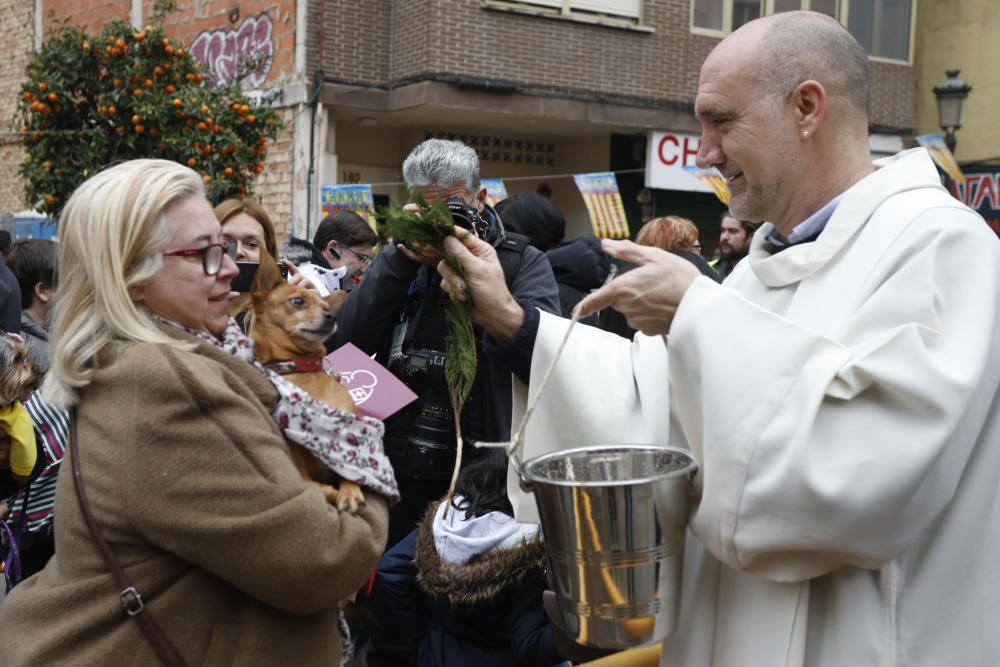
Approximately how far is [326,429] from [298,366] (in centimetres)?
38

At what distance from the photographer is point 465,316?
2576 millimetres

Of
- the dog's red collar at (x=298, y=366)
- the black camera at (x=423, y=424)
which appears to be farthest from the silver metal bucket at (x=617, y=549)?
the black camera at (x=423, y=424)

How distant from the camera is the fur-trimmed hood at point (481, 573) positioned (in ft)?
11.9

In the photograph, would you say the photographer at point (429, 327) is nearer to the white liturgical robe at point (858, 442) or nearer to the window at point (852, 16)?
the white liturgical robe at point (858, 442)

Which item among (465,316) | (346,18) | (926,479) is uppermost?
(346,18)

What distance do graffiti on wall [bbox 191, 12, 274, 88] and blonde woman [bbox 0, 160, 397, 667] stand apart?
13388mm

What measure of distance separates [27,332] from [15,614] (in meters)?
3.92

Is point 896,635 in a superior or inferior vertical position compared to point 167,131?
inferior

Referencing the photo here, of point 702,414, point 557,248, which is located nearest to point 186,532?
point 702,414

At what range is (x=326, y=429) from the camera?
225 cm

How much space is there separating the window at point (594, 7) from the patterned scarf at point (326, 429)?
13573 mm

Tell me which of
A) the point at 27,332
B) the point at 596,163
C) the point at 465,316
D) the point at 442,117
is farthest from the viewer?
the point at 596,163

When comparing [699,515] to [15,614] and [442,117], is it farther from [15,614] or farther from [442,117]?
[442,117]

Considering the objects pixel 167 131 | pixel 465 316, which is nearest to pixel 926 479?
pixel 465 316
